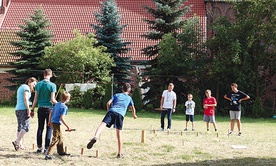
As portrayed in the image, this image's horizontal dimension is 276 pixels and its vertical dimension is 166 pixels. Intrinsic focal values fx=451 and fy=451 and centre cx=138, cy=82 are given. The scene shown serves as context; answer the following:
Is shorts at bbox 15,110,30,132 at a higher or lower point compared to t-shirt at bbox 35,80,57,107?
lower

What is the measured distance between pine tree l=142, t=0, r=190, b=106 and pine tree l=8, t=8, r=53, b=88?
283 inches

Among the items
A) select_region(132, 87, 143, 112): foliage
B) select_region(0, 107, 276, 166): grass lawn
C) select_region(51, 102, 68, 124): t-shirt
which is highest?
select_region(51, 102, 68, 124): t-shirt

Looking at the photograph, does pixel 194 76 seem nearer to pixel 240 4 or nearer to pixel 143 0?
pixel 240 4

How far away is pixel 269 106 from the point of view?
3081 centimetres

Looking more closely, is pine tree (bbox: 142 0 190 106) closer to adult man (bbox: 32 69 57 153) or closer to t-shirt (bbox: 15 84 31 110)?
t-shirt (bbox: 15 84 31 110)

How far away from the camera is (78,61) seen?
96.0 feet

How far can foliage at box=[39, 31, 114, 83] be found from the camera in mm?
29297

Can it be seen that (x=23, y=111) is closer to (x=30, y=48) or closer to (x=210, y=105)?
(x=210, y=105)

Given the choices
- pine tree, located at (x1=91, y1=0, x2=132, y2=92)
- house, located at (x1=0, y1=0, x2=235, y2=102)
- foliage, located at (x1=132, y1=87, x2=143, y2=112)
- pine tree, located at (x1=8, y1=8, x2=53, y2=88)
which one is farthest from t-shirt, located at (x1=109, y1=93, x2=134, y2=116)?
house, located at (x1=0, y1=0, x2=235, y2=102)

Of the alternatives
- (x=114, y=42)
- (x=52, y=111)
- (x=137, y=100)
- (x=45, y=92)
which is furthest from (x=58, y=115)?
(x=114, y=42)

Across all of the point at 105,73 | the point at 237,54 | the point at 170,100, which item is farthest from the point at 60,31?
the point at 170,100

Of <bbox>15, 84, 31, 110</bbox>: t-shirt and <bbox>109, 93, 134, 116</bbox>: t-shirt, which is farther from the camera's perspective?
<bbox>15, 84, 31, 110</bbox>: t-shirt

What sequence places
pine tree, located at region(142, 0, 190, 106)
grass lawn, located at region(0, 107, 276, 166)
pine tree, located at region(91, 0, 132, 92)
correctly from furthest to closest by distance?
pine tree, located at region(91, 0, 132, 92) < pine tree, located at region(142, 0, 190, 106) < grass lawn, located at region(0, 107, 276, 166)

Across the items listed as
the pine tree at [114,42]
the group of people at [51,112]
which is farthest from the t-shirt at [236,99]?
the pine tree at [114,42]
